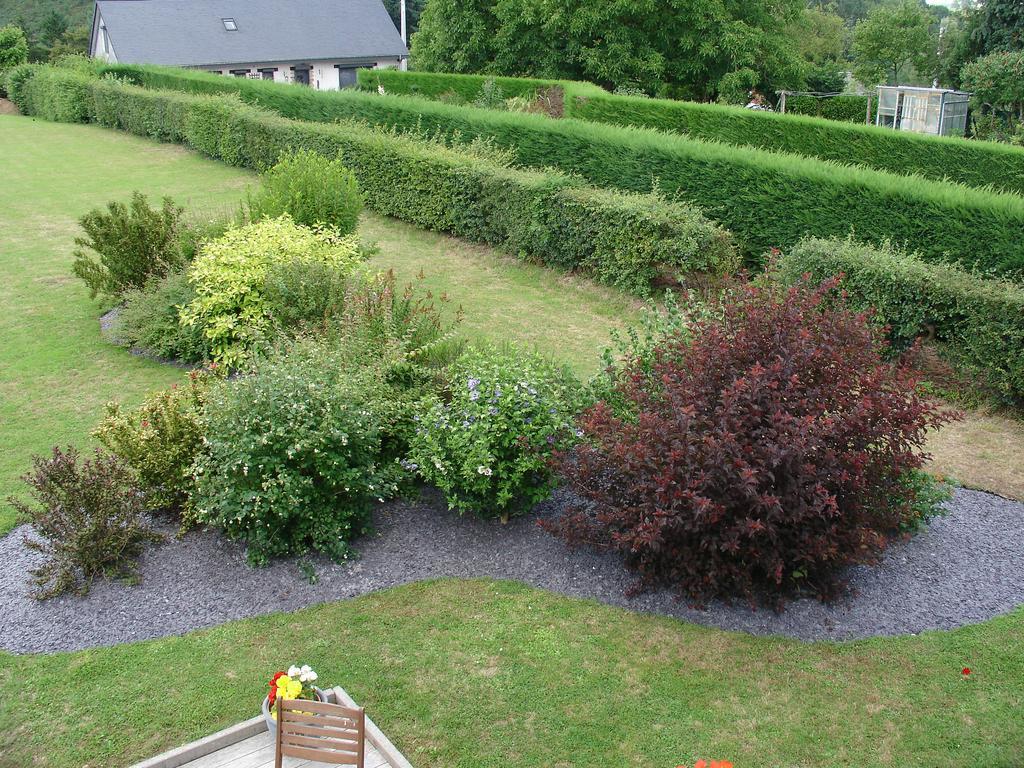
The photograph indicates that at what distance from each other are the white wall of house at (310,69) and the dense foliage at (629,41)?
48.9 feet

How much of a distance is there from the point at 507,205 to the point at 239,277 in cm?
→ 538

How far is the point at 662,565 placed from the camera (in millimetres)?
5887

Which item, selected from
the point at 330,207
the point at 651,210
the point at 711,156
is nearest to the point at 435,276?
the point at 330,207

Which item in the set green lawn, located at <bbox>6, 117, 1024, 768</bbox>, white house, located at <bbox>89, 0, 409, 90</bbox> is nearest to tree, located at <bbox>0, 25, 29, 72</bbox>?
white house, located at <bbox>89, 0, 409, 90</bbox>

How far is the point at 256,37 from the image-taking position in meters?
46.1

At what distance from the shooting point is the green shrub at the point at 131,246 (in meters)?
10.8

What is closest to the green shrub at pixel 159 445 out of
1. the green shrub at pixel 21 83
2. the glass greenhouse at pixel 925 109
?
the glass greenhouse at pixel 925 109

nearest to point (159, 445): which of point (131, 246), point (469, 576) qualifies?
point (469, 576)

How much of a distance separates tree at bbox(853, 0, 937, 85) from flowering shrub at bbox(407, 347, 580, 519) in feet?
129

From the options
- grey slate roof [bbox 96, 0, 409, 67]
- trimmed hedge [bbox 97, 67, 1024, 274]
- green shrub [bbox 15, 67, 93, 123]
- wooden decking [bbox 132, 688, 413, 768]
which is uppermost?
grey slate roof [bbox 96, 0, 409, 67]

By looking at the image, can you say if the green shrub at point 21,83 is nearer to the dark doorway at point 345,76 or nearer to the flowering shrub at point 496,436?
the dark doorway at point 345,76

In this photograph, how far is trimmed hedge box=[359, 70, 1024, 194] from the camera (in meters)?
15.5

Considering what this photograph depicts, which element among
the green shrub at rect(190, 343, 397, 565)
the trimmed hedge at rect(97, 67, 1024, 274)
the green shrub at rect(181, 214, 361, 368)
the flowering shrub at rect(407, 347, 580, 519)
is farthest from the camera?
the trimmed hedge at rect(97, 67, 1024, 274)

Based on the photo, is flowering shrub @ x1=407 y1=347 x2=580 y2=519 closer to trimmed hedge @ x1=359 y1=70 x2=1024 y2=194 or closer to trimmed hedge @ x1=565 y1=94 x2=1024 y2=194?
trimmed hedge @ x1=359 y1=70 x2=1024 y2=194
